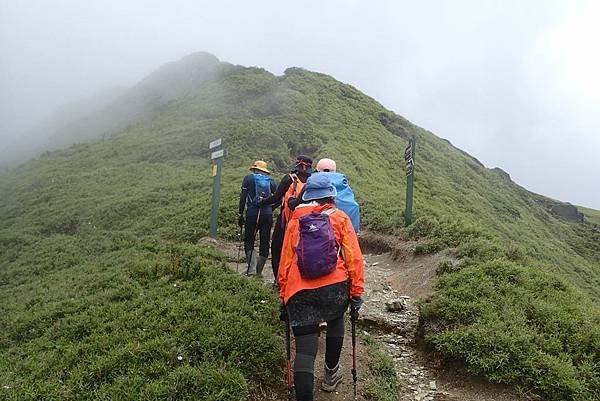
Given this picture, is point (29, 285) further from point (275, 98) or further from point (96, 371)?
point (275, 98)

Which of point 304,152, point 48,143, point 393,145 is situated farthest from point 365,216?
point 48,143

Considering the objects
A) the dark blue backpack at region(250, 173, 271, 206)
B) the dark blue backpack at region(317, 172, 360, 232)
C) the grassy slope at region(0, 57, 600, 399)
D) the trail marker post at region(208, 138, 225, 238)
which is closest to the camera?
the dark blue backpack at region(317, 172, 360, 232)

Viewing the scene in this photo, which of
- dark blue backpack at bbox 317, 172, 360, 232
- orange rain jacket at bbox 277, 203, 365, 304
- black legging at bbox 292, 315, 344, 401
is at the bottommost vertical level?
black legging at bbox 292, 315, 344, 401

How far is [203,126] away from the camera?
3203cm

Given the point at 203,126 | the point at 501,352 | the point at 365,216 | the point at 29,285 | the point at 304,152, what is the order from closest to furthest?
the point at 501,352 → the point at 29,285 → the point at 365,216 → the point at 304,152 → the point at 203,126

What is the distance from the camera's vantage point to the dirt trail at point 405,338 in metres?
5.79

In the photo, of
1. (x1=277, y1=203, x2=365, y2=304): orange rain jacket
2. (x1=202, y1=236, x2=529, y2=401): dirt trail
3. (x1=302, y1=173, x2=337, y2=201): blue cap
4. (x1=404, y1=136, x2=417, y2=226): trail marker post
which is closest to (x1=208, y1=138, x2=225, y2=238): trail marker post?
(x1=202, y1=236, x2=529, y2=401): dirt trail

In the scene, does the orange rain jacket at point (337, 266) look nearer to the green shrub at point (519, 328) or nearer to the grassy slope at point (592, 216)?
the green shrub at point (519, 328)

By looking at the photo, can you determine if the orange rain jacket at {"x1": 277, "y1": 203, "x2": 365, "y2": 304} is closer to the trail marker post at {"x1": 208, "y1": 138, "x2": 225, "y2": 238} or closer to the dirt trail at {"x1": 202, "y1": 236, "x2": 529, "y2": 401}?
the dirt trail at {"x1": 202, "y1": 236, "x2": 529, "y2": 401}

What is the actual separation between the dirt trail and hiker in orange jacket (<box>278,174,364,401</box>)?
0.99 meters

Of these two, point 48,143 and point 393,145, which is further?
point 48,143

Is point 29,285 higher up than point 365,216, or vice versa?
point 365,216

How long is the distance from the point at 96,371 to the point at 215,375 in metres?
1.47

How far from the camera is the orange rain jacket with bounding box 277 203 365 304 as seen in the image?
Result: 4719mm
